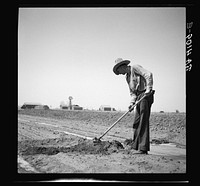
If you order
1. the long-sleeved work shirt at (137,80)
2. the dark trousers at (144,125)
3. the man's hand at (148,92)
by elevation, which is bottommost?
the dark trousers at (144,125)

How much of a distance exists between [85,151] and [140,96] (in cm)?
152

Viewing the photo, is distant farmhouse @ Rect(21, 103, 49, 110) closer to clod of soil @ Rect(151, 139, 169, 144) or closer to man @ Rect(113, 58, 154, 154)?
man @ Rect(113, 58, 154, 154)

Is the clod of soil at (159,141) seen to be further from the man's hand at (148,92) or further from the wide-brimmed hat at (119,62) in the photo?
the wide-brimmed hat at (119,62)

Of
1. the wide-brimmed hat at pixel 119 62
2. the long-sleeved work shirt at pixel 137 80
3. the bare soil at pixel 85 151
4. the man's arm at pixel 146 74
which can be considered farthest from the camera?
the wide-brimmed hat at pixel 119 62

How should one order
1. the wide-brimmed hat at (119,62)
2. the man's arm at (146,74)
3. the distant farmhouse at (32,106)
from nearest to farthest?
1. the man's arm at (146,74)
2. the wide-brimmed hat at (119,62)
3. the distant farmhouse at (32,106)

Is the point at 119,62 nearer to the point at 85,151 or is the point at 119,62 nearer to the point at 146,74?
the point at 146,74

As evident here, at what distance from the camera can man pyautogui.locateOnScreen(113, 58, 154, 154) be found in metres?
4.27

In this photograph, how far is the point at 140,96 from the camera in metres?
4.42

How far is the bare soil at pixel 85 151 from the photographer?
→ 3951mm

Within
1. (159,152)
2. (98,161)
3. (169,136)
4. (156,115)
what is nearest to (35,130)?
(98,161)

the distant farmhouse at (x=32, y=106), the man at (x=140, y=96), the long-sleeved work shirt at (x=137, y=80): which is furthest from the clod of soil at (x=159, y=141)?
the distant farmhouse at (x=32, y=106)
